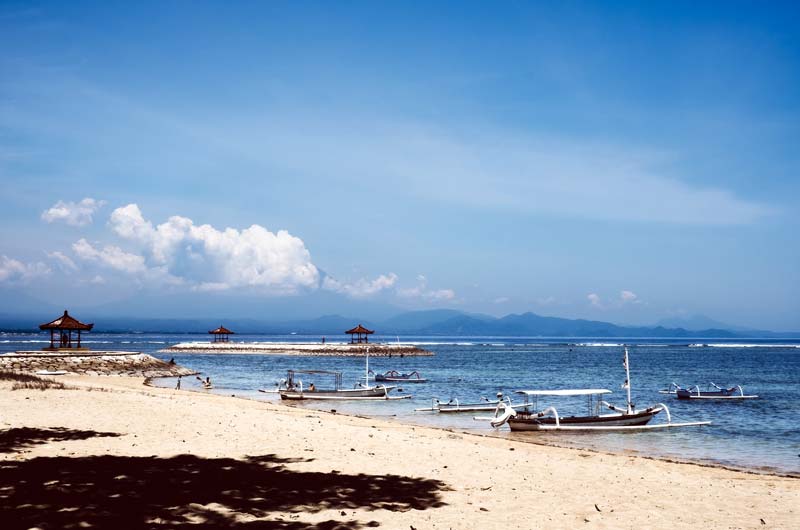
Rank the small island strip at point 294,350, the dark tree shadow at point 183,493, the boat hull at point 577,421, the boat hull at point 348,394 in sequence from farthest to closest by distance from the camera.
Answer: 1. the small island strip at point 294,350
2. the boat hull at point 348,394
3. the boat hull at point 577,421
4. the dark tree shadow at point 183,493

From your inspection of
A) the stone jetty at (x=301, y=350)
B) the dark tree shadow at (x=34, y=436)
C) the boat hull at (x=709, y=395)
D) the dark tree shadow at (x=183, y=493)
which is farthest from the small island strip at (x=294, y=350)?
the dark tree shadow at (x=183, y=493)

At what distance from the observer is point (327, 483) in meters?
13.1

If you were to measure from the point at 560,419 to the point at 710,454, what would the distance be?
21.7 feet

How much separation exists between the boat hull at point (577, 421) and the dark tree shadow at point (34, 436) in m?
17.3

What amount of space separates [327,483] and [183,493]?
9.43 ft

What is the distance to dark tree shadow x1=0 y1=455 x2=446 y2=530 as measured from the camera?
394 inches

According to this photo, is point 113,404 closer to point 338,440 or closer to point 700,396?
point 338,440

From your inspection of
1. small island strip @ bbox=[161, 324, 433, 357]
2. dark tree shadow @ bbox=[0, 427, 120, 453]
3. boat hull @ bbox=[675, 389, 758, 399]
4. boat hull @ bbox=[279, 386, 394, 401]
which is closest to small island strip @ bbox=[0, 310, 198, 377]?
boat hull @ bbox=[279, 386, 394, 401]

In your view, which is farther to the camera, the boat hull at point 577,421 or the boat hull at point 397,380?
the boat hull at point 397,380

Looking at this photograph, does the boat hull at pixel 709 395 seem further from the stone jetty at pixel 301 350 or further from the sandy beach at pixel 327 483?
the stone jetty at pixel 301 350

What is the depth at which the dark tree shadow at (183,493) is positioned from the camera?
1001cm

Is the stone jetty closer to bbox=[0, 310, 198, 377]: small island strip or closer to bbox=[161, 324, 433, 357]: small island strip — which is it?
bbox=[161, 324, 433, 357]: small island strip

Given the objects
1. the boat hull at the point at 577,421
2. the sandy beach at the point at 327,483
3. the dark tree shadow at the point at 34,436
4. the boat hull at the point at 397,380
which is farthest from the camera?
the boat hull at the point at 397,380

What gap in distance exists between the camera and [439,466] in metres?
15.6
